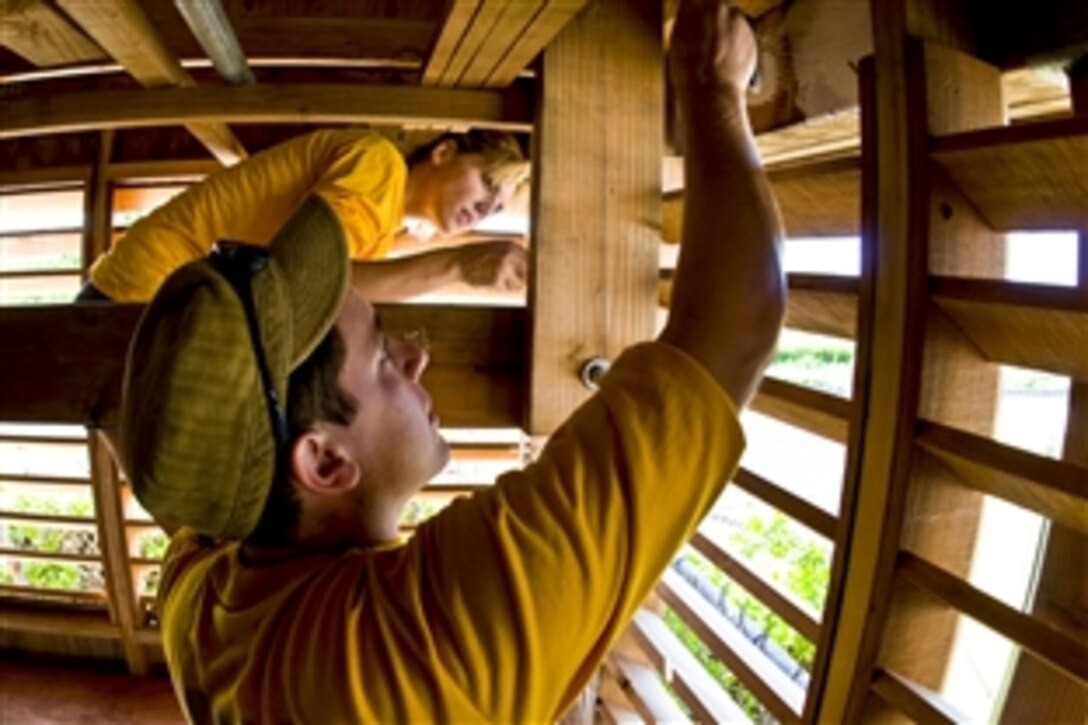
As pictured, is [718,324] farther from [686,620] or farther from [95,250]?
[95,250]

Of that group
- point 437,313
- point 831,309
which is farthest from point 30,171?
point 831,309

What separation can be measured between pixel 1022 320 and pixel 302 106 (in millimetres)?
1442

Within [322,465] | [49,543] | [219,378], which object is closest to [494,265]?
[322,465]

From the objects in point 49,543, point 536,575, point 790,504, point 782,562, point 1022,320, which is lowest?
point 49,543

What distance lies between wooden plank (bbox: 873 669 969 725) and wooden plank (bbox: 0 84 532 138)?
1.22 metres

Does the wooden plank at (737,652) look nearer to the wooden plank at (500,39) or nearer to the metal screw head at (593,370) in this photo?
the metal screw head at (593,370)

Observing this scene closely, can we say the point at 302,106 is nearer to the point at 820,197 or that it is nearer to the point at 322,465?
the point at 322,465

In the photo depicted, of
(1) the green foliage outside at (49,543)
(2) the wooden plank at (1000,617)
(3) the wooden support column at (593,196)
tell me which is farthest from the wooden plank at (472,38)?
(1) the green foliage outside at (49,543)

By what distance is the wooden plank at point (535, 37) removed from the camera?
126 cm

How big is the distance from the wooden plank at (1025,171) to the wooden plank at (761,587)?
0.79 meters

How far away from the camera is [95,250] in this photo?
3.87 meters

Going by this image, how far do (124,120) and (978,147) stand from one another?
172 cm

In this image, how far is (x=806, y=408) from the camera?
148 centimetres

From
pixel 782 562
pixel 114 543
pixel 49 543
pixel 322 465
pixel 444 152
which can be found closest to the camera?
pixel 322 465
